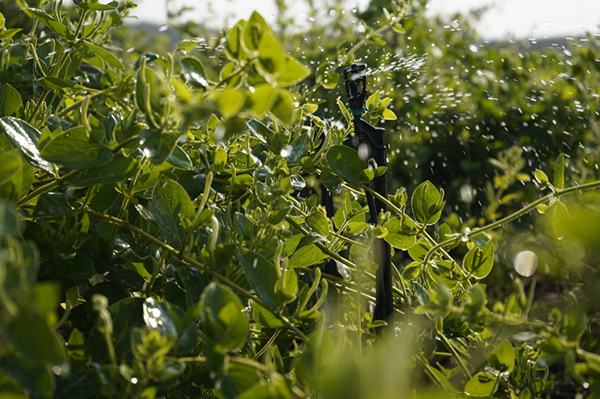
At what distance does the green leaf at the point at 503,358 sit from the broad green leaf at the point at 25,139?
1.44 ft

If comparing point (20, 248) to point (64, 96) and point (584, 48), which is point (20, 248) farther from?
point (584, 48)

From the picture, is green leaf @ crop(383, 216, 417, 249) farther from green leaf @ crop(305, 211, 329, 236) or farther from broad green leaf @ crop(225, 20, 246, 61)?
broad green leaf @ crop(225, 20, 246, 61)

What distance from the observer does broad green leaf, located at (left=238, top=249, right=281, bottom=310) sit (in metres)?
0.43

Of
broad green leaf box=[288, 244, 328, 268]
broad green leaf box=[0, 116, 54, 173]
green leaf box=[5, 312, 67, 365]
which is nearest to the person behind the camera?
green leaf box=[5, 312, 67, 365]

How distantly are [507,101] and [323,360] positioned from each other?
214 centimetres

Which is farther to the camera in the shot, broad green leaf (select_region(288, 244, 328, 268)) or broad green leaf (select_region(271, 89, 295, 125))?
broad green leaf (select_region(288, 244, 328, 268))

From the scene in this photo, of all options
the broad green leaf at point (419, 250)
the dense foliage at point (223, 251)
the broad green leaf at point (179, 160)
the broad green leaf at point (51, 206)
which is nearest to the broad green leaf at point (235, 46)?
the dense foliage at point (223, 251)

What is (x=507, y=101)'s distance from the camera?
2.24 meters

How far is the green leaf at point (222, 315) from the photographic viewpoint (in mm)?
360

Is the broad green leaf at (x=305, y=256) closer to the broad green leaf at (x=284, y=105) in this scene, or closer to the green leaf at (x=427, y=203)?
the green leaf at (x=427, y=203)

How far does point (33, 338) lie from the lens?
26 cm

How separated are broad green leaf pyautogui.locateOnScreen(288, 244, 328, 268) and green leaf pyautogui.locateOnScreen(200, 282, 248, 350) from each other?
0.66 feet

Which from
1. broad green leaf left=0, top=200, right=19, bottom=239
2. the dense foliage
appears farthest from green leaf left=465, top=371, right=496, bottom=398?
broad green leaf left=0, top=200, right=19, bottom=239

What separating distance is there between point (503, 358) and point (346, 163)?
10.0 inches
